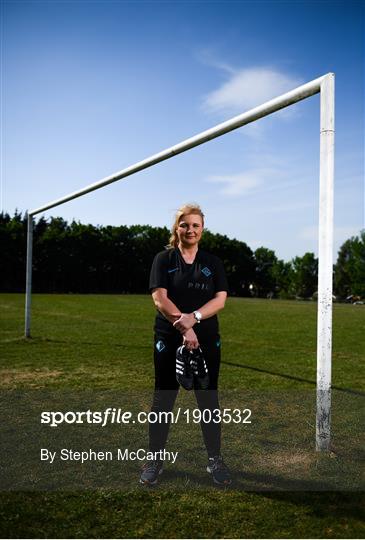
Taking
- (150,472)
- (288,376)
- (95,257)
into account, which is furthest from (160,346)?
(95,257)

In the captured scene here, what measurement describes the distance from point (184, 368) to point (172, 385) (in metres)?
0.23

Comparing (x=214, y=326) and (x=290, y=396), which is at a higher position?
(x=214, y=326)

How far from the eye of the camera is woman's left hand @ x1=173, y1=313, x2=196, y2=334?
2953mm

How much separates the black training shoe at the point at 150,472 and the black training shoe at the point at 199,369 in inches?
24.9

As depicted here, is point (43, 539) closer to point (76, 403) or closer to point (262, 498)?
point (262, 498)

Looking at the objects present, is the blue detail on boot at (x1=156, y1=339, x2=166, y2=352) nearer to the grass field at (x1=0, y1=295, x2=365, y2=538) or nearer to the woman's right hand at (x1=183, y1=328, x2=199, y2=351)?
the woman's right hand at (x1=183, y1=328, x2=199, y2=351)

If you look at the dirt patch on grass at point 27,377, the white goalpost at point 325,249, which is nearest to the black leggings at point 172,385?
the white goalpost at point 325,249

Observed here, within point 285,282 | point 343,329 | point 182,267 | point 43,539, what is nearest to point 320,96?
point 182,267

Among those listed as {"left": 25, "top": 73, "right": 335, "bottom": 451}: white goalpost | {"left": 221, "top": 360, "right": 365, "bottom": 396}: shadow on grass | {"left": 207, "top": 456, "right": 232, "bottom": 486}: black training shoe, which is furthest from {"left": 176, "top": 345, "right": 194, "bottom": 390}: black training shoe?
{"left": 221, "top": 360, "right": 365, "bottom": 396}: shadow on grass

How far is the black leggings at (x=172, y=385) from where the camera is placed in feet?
10.2

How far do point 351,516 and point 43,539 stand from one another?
1720 mm

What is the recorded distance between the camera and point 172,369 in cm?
313

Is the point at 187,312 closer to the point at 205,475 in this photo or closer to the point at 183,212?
the point at 183,212

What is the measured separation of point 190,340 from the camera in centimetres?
297
